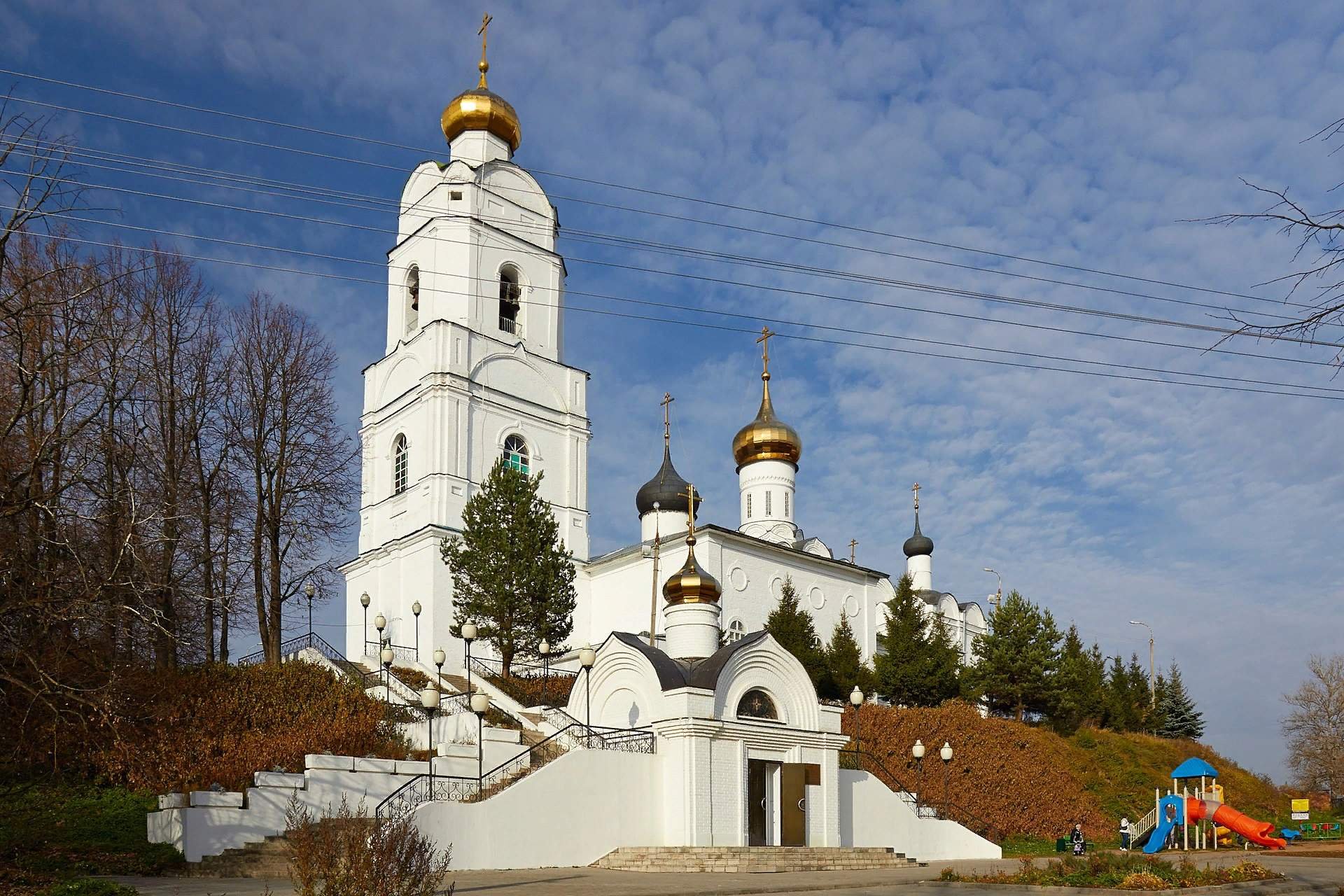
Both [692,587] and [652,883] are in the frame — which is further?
[692,587]

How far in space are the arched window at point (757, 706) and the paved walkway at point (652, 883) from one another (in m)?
2.96

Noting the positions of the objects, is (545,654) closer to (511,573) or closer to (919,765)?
(511,573)

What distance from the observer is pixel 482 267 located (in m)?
38.2

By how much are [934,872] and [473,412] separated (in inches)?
878

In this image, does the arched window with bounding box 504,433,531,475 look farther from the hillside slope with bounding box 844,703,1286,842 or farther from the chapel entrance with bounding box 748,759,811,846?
the chapel entrance with bounding box 748,759,811,846

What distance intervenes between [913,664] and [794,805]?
613 inches

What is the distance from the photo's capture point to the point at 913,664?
35.8m

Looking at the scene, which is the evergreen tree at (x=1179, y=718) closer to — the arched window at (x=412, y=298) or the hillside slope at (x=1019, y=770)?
the hillside slope at (x=1019, y=770)

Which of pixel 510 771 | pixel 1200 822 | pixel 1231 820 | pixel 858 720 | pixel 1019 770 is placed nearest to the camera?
pixel 510 771

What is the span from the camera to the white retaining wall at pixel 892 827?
22.5 metres

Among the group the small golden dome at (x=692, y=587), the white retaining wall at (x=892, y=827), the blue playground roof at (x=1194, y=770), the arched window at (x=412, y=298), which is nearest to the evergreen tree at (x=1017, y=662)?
the blue playground roof at (x=1194, y=770)

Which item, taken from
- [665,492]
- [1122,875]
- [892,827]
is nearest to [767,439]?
[665,492]

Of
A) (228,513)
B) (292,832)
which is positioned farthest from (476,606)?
(292,832)

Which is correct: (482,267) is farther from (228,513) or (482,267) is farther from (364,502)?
(228,513)
